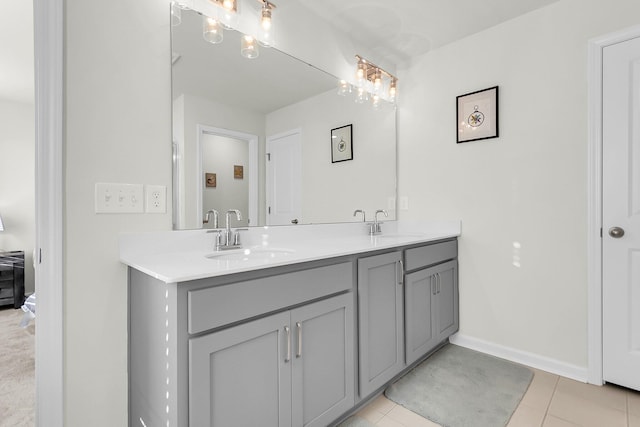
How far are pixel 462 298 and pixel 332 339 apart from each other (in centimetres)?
148

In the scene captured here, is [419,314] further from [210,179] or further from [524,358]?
[210,179]

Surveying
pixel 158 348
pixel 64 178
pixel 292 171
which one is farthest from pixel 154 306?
pixel 292 171

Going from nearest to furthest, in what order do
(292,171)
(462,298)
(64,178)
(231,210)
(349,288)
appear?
1. (64,178)
2. (349,288)
3. (231,210)
4. (292,171)
5. (462,298)

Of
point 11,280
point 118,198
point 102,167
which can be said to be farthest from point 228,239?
point 11,280

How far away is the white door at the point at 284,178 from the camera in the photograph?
191cm

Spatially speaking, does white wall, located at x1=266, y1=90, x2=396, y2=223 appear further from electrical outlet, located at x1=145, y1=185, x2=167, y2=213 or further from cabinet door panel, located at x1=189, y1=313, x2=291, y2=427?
cabinet door panel, located at x1=189, y1=313, x2=291, y2=427

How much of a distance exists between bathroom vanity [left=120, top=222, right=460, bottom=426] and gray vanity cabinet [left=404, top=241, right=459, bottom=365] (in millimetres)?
23

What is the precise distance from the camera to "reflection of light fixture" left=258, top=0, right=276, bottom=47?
5.68 ft

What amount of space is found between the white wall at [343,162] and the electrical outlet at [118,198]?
840 mm

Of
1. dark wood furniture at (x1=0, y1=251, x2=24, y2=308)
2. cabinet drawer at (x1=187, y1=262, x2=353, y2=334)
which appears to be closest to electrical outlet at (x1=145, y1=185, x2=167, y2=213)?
cabinet drawer at (x1=187, y1=262, x2=353, y2=334)

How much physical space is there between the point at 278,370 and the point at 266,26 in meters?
1.76

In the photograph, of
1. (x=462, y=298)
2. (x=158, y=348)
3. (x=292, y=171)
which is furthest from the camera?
(x=462, y=298)

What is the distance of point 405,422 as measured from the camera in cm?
155

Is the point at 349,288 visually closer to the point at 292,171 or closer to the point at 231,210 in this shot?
the point at 231,210
